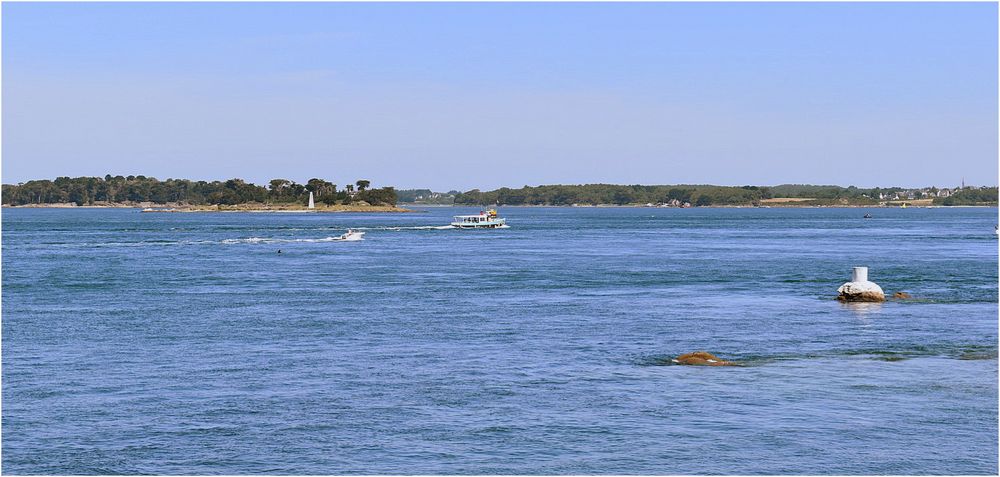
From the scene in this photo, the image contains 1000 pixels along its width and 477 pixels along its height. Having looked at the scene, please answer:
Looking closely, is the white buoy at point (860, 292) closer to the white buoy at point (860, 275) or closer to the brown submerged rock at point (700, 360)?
the white buoy at point (860, 275)

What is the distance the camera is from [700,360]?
44.9m

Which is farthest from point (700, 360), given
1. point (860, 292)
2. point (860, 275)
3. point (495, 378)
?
point (860, 275)

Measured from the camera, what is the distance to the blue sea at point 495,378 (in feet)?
103

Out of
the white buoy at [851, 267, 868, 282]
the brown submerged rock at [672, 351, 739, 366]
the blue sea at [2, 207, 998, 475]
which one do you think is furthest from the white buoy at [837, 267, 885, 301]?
the brown submerged rock at [672, 351, 739, 366]

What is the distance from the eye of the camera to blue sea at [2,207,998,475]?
3144 centimetres

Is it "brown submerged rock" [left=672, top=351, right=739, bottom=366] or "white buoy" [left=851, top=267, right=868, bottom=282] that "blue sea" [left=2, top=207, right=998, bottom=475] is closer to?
"brown submerged rock" [left=672, top=351, right=739, bottom=366]

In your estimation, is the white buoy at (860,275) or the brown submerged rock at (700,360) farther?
the white buoy at (860,275)

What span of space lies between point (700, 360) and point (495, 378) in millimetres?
7939

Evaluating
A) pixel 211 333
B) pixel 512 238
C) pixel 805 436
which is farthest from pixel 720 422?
pixel 512 238

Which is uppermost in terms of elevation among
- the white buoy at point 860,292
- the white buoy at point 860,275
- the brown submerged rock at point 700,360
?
the white buoy at point 860,275

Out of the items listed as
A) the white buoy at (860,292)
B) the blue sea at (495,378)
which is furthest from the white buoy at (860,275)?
the blue sea at (495,378)

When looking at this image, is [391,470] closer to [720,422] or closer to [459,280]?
[720,422]

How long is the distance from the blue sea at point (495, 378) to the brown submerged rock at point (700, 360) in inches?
50.9

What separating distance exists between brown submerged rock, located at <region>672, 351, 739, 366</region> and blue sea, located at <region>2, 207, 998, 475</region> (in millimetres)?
1292
